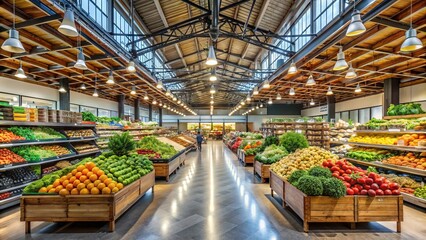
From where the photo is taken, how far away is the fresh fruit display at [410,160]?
15.7ft

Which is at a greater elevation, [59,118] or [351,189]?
[59,118]

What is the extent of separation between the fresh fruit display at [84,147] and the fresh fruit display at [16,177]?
1.61 m

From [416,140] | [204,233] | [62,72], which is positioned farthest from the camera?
[62,72]

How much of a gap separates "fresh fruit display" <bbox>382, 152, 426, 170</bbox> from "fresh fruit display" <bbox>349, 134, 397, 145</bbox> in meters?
0.44

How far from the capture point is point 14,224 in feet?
12.1

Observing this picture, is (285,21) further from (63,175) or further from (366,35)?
(63,175)

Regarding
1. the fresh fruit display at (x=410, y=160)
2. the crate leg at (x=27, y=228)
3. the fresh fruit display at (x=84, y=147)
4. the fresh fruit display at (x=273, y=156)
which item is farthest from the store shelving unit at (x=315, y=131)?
the crate leg at (x=27, y=228)

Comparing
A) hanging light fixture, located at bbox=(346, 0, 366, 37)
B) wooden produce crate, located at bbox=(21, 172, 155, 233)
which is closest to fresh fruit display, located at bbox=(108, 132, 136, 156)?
wooden produce crate, located at bbox=(21, 172, 155, 233)

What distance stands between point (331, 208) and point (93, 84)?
10.9m

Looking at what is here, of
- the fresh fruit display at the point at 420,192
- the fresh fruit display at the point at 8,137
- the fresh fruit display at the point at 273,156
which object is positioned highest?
the fresh fruit display at the point at 8,137

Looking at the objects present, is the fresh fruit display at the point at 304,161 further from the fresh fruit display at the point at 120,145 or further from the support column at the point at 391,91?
the support column at the point at 391,91

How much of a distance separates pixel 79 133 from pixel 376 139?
853 centimetres

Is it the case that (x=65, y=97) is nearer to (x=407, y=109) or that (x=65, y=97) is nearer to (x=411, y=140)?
(x=411, y=140)

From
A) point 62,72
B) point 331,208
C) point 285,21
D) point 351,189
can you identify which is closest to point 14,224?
point 331,208
